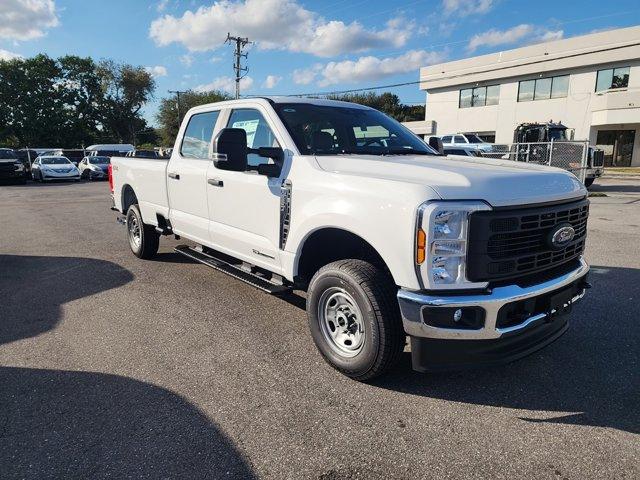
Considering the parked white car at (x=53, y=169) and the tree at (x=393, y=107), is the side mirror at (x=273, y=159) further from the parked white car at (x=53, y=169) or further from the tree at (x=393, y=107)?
the tree at (x=393, y=107)

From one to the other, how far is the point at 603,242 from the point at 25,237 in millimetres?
10433

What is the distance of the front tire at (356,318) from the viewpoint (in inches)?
122

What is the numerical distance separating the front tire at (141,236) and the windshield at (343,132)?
3.33 meters

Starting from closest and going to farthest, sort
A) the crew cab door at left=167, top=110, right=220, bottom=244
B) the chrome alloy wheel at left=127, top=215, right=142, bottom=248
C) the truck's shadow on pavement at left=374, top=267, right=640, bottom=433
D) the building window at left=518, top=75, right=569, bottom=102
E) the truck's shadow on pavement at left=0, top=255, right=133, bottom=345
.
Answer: the truck's shadow on pavement at left=374, top=267, right=640, bottom=433, the truck's shadow on pavement at left=0, top=255, right=133, bottom=345, the crew cab door at left=167, top=110, right=220, bottom=244, the chrome alloy wheel at left=127, top=215, right=142, bottom=248, the building window at left=518, top=75, right=569, bottom=102

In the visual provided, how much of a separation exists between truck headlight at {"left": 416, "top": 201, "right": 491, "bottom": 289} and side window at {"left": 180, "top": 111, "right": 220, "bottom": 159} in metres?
3.07

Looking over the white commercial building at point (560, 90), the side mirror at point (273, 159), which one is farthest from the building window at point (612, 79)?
Result: the side mirror at point (273, 159)

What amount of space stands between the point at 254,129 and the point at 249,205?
0.77m

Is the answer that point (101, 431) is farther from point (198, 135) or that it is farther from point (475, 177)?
point (198, 135)

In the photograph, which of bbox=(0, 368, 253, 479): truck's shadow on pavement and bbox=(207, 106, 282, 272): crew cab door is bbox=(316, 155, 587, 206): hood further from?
bbox=(0, 368, 253, 479): truck's shadow on pavement

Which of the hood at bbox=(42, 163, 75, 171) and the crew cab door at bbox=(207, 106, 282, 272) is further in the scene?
the hood at bbox=(42, 163, 75, 171)

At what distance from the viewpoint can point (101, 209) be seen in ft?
44.2

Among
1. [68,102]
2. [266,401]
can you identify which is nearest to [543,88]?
[266,401]

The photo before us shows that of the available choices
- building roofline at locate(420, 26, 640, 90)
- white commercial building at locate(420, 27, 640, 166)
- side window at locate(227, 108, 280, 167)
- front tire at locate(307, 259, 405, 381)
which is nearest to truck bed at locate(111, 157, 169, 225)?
side window at locate(227, 108, 280, 167)

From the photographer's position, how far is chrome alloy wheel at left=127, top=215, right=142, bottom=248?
6880 millimetres
